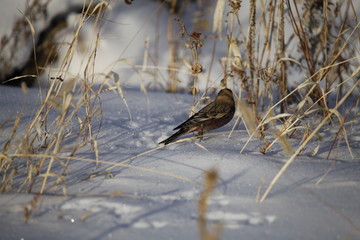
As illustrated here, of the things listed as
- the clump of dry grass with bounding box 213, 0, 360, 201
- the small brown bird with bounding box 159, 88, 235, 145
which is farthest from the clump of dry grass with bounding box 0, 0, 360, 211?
the small brown bird with bounding box 159, 88, 235, 145

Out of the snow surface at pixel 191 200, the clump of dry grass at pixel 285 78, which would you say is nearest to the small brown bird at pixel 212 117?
the clump of dry grass at pixel 285 78

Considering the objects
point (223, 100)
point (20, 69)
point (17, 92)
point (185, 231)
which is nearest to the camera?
point (185, 231)

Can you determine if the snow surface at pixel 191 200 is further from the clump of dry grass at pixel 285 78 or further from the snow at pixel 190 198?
the clump of dry grass at pixel 285 78

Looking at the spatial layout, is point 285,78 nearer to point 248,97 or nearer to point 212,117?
point 248,97

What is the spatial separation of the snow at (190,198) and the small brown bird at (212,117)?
0.16 m

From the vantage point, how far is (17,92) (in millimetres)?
3379

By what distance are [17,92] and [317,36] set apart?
2.86 meters

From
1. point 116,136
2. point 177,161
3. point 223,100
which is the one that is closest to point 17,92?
point 116,136

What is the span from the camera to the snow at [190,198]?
51.1 inches

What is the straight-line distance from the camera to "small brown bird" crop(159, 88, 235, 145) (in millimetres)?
2525

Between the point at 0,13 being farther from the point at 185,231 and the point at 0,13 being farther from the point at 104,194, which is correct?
the point at 185,231

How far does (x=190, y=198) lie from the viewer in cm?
155

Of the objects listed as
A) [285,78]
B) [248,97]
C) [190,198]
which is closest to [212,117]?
[248,97]

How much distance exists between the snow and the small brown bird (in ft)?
0.52
